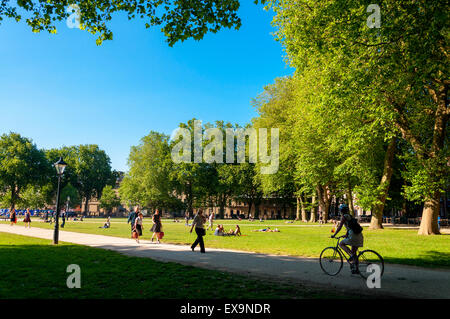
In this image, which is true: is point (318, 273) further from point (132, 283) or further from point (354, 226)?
point (132, 283)

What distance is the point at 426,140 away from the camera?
23.5m

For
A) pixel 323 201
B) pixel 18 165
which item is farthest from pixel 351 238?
pixel 18 165

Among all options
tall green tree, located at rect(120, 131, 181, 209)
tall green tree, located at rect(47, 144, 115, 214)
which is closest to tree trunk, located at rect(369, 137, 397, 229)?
tall green tree, located at rect(120, 131, 181, 209)

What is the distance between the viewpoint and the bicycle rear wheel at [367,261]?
808 centimetres

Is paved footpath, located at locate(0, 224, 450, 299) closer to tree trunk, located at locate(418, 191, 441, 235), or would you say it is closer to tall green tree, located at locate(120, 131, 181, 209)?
tree trunk, located at locate(418, 191, 441, 235)

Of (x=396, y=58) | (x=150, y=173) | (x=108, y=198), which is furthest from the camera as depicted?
(x=108, y=198)

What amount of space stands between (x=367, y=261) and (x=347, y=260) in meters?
0.52

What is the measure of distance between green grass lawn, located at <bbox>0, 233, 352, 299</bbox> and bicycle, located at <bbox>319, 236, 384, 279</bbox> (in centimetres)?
191

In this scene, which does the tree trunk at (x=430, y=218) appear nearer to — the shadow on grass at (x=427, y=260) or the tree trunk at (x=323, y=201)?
the shadow on grass at (x=427, y=260)

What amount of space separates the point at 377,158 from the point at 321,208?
52.9ft

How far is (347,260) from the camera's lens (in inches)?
339
